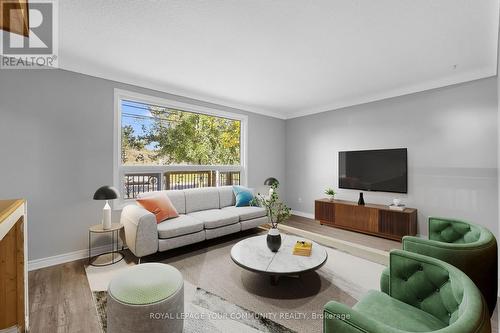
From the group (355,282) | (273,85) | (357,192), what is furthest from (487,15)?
(357,192)

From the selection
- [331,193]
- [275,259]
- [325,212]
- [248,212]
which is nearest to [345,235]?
[325,212]

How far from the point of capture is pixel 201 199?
13.3 feet

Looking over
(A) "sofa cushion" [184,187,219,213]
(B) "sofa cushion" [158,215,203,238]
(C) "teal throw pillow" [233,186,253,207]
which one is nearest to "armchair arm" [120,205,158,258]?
(B) "sofa cushion" [158,215,203,238]

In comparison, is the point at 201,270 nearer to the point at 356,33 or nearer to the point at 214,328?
the point at 214,328

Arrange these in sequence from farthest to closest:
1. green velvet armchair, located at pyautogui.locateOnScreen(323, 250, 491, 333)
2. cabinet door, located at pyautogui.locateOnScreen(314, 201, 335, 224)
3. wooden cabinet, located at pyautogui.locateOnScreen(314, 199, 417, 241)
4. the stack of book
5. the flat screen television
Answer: cabinet door, located at pyautogui.locateOnScreen(314, 201, 335, 224) < the flat screen television < wooden cabinet, located at pyautogui.locateOnScreen(314, 199, 417, 241) < the stack of book < green velvet armchair, located at pyautogui.locateOnScreen(323, 250, 491, 333)

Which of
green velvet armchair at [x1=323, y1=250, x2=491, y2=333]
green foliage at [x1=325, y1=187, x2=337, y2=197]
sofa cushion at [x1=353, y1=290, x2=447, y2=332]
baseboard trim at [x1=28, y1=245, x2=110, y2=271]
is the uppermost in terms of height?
green foliage at [x1=325, y1=187, x2=337, y2=197]

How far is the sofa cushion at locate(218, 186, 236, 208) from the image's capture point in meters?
4.32

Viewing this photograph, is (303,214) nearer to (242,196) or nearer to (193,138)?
Answer: (242,196)

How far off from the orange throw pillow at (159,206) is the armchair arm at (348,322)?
8.83ft

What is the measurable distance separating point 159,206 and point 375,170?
388cm

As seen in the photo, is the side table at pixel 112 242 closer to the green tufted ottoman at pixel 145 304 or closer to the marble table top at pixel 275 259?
the green tufted ottoman at pixel 145 304

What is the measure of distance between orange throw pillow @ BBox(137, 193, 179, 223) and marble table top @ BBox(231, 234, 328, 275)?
123 centimetres

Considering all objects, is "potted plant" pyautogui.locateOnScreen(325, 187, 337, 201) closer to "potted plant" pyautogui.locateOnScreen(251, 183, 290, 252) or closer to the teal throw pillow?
the teal throw pillow

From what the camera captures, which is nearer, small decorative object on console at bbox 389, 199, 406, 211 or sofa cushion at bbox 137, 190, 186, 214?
sofa cushion at bbox 137, 190, 186, 214
